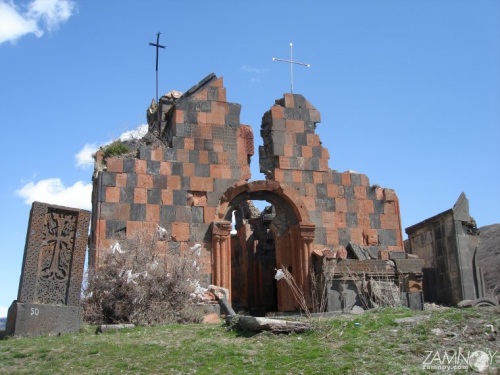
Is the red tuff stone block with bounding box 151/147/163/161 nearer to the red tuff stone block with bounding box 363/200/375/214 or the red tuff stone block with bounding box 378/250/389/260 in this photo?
the red tuff stone block with bounding box 363/200/375/214

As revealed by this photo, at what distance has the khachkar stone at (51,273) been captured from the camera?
10.5m

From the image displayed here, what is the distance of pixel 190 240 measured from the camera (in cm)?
1537

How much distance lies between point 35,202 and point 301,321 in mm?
4896

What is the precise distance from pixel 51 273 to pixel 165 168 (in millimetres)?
5346

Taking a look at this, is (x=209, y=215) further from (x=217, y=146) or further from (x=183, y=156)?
(x=217, y=146)

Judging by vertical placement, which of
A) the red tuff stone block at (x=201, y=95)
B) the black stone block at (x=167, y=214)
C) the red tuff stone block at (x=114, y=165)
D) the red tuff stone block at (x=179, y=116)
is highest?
the red tuff stone block at (x=201, y=95)

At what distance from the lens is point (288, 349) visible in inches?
330

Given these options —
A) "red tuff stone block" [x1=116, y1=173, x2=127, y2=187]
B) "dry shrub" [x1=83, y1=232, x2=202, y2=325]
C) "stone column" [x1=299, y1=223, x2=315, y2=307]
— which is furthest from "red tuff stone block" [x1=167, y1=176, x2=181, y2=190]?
"stone column" [x1=299, y1=223, x2=315, y2=307]

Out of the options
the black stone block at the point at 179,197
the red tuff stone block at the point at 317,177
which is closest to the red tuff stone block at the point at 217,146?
the black stone block at the point at 179,197

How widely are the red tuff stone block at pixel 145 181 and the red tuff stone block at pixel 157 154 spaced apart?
49cm

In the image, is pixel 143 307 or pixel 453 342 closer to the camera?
pixel 453 342

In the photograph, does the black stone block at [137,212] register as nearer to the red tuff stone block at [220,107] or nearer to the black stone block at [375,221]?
the red tuff stone block at [220,107]

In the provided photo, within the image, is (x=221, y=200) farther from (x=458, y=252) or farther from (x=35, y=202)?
(x=458, y=252)

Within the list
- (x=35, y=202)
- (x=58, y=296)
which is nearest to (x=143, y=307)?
(x=58, y=296)
